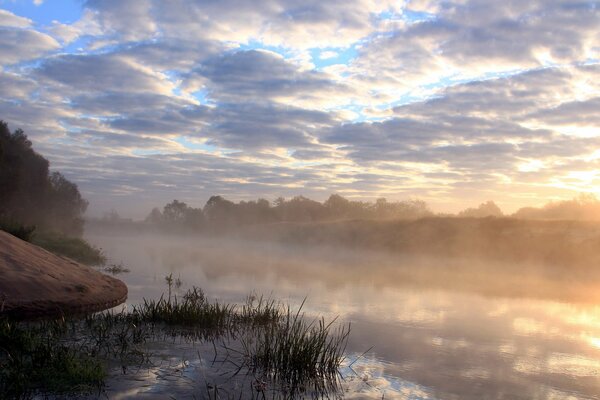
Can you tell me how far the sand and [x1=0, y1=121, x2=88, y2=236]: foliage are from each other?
768 inches

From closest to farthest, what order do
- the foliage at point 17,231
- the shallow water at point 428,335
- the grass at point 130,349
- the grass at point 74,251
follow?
the grass at point 130,349 → the shallow water at point 428,335 → the foliage at point 17,231 → the grass at point 74,251

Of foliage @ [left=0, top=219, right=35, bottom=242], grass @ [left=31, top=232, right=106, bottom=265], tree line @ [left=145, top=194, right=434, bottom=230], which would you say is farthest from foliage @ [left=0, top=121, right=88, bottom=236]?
tree line @ [left=145, top=194, right=434, bottom=230]

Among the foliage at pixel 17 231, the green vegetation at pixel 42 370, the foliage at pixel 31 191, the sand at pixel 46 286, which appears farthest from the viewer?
the foliage at pixel 31 191

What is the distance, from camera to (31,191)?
4222 cm

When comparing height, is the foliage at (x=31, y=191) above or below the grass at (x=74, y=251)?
above

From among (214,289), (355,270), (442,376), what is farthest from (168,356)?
(355,270)

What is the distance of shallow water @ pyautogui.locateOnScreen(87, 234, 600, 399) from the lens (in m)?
6.67

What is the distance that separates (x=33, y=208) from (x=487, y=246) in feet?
115

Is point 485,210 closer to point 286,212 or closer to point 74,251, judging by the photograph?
point 286,212

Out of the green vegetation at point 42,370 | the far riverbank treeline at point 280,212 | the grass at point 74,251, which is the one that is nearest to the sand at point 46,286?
the green vegetation at point 42,370

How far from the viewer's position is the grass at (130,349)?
5727 millimetres

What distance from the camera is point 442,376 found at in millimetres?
7324

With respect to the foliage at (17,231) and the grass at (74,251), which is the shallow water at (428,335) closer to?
the foliage at (17,231)

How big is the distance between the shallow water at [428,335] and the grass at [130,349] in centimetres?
34
